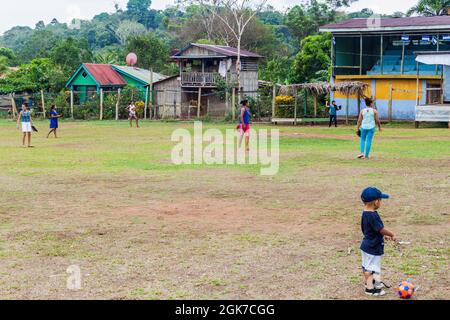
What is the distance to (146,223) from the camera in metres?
11.6

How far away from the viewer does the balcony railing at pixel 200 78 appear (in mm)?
49281

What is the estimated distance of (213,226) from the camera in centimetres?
1131

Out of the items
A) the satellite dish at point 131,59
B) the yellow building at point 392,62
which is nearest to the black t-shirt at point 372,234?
the yellow building at point 392,62

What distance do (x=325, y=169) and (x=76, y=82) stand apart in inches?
1482

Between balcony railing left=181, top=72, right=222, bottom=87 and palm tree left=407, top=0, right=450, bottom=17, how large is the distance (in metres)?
15.5

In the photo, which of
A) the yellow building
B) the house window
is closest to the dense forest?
the house window

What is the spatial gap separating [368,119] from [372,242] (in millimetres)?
11990

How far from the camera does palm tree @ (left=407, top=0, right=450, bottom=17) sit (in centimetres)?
5131

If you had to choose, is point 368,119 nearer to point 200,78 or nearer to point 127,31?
point 200,78

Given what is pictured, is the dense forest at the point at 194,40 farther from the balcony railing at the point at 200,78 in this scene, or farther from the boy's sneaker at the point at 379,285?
the boy's sneaker at the point at 379,285

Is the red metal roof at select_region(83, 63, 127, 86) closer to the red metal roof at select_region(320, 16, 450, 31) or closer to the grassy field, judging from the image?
the red metal roof at select_region(320, 16, 450, 31)

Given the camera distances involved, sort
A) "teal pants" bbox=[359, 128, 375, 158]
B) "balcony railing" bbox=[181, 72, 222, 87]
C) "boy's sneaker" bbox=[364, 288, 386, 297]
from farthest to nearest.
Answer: "balcony railing" bbox=[181, 72, 222, 87] → "teal pants" bbox=[359, 128, 375, 158] → "boy's sneaker" bbox=[364, 288, 386, 297]

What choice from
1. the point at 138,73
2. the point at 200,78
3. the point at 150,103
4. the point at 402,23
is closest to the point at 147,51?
the point at 138,73
